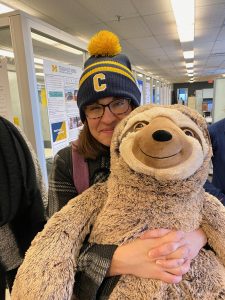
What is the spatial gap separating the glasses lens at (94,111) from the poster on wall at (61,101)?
1222mm

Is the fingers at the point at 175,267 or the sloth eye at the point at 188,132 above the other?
the sloth eye at the point at 188,132

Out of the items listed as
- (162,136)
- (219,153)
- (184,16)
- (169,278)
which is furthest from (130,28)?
(169,278)

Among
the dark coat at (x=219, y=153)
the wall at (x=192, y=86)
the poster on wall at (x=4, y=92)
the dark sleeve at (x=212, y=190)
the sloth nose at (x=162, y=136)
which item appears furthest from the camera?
the wall at (x=192, y=86)

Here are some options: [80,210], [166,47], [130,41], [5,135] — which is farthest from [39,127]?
[166,47]

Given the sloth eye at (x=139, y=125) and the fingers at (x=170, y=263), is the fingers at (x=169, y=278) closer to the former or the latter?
the fingers at (x=170, y=263)

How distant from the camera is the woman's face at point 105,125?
0.79 meters

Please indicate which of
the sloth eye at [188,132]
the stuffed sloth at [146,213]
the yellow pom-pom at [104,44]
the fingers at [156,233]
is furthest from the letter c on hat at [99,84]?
the fingers at [156,233]

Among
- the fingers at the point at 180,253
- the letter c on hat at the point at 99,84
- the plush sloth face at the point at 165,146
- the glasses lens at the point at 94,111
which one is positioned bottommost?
the fingers at the point at 180,253

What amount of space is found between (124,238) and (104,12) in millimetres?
3639

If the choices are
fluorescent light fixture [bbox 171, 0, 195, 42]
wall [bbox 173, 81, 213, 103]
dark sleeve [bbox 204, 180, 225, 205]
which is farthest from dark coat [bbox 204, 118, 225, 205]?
wall [bbox 173, 81, 213, 103]

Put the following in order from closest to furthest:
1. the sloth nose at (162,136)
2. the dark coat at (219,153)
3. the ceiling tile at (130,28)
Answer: the sloth nose at (162,136) < the dark coat at (219,153) < the ceiling tile at (130,28)

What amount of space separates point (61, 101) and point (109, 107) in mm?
1408

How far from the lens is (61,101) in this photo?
7.01 feet

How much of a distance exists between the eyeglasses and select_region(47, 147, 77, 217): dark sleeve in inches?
6.0
